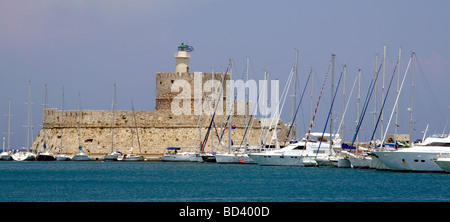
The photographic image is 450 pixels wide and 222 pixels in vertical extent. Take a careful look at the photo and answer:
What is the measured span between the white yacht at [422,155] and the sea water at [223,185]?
410 mm

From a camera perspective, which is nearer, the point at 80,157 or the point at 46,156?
the point at 80,157

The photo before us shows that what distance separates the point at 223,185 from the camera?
97.2ft

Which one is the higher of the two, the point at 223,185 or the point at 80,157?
the point at 80,157

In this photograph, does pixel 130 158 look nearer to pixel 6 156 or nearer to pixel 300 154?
pixel 6 156

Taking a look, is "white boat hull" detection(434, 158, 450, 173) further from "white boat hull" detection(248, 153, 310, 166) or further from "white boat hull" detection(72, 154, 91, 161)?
"white boat hull" detection(72, 154, 91, 161)

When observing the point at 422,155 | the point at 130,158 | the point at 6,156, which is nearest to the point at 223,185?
the point at 422,155

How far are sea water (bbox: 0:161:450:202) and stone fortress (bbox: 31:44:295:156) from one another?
30.4ft

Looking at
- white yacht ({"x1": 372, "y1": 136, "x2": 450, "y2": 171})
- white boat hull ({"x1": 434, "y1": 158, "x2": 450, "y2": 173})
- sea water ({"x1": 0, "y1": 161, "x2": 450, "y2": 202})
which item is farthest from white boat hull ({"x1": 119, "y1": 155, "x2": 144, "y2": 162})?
white boat hull ({"x1": 434, "y1": 158, "x2": 450, "y2": 173})

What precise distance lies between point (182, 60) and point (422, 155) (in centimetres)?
2153

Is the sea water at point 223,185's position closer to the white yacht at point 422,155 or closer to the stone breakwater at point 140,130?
the white yacht at point 422,155

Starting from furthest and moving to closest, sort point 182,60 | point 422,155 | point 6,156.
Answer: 1. point 6,156
2. point 182,60
3. point 422,155

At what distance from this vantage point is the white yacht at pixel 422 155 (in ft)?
102

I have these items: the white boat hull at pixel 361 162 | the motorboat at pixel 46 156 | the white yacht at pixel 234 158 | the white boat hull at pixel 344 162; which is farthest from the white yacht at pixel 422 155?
the motorboat at pixel 46 156

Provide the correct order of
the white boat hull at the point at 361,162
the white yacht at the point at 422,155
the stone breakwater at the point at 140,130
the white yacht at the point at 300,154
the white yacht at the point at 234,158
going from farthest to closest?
A: the stone breakwater at the point at 140,130
the white yacht at the point at 234,158
the white yacht at the point at 300,154
the white boat hull at the point at 361,162
the white yacht at the point at 422,155
